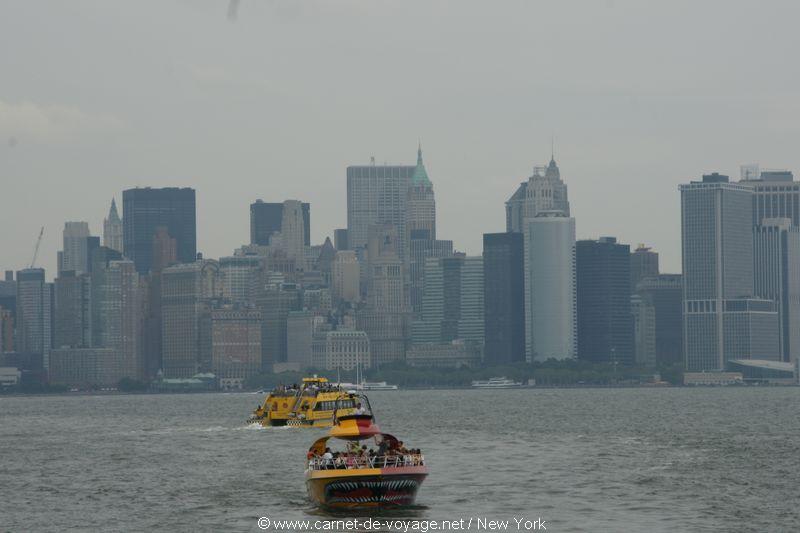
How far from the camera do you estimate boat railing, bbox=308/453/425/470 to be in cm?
8975

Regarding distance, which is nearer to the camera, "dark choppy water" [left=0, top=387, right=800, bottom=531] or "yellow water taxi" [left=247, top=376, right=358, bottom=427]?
"dark choppy water" [left=0, top=387, right=800, bottom=531]

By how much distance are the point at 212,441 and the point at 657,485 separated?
200 ft

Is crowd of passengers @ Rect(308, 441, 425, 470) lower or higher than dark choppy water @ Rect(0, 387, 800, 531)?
higher

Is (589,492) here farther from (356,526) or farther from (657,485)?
(356,526)

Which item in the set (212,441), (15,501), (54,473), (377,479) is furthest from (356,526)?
(212,441)

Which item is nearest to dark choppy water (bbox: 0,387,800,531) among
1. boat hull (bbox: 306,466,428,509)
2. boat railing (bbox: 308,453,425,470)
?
boat hull (bbox: 306,466,428,509)

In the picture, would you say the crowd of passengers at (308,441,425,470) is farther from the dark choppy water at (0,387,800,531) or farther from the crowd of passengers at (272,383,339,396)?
the crowd of passengers at (272,383,339,396)

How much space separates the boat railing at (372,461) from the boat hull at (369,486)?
0.35m

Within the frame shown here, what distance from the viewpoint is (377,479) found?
89.2 meters

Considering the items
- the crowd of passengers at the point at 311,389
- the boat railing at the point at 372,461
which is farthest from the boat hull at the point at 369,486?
the crowd of passengers at the point at 311,389

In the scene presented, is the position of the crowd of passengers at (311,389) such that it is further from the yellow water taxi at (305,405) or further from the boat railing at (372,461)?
the boat railing at (372,461)

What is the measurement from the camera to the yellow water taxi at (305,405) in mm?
167125

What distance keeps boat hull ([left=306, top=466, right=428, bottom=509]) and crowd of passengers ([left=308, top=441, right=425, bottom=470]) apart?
0.42 m

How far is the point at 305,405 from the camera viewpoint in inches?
6683
